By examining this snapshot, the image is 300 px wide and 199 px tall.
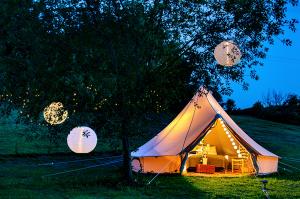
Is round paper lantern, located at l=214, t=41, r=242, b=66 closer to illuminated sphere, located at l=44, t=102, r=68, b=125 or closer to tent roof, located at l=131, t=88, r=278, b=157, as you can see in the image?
illuminated sphere, located at l=44, t=102, r=68, b=125

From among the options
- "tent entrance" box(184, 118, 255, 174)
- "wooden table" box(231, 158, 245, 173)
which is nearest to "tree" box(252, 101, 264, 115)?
"tent entrance" box(184, 118, 255, 174)

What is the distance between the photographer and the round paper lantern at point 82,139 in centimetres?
1168

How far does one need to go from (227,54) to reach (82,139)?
4.28 meters

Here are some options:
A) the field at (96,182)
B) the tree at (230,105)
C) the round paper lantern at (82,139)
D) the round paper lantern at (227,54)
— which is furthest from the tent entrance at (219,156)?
the tree at (230,105)

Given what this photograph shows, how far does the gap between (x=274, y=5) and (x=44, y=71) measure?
571 centimetres

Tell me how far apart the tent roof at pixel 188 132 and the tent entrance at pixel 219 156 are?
15.1 inches

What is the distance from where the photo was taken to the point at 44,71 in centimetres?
1020

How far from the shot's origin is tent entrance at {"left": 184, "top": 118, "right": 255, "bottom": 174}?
16266 mm

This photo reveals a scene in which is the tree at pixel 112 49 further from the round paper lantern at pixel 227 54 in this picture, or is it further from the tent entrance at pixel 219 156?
the tent entrance at pixel 219 156

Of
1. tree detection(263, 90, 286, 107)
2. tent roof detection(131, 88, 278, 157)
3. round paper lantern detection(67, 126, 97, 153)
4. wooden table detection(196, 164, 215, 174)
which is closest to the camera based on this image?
round paper lantern detection(67, 126, 97, 153)

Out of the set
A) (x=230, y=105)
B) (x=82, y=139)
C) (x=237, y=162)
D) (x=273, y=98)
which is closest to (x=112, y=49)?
(x=82, y=139)

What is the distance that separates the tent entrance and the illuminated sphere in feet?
19.7

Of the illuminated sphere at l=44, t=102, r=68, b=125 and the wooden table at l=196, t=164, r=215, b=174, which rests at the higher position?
the illuminated sphere at l=44, t=102, r=68, b=125

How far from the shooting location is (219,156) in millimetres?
17406
